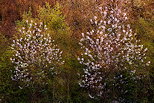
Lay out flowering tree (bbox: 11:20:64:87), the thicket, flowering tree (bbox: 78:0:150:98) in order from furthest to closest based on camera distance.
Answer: flowering tree (bbox: 11:20:64:87) → the thicket → flowering tree (bbox: 78:0:150:98)

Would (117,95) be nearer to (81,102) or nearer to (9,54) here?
(81,102)

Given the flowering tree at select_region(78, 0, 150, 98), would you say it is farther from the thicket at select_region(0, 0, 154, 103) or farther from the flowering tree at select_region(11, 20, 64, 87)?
the flowering tree at select_region(11, 20, 64, 87)

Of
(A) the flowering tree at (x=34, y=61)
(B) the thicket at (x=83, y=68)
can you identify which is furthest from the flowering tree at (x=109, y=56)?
(A) the flowering tree at (x=34, y=61)

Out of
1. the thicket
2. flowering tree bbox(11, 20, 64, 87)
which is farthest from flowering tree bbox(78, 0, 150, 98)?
flowering tree bbox(11, 20, 64, 87)

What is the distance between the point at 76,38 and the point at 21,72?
3.79 m

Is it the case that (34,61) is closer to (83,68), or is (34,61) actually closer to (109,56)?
(83,68)

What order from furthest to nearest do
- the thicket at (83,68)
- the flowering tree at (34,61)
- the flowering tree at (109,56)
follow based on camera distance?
the flowering tree at (34,61) < the thicket at (83,68) < the flowering tree at (109,56)

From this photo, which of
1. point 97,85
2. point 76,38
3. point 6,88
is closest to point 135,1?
point 76,38

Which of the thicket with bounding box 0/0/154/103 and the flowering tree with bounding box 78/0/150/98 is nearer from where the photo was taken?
the flowering tree with bounding box 78/0/150/98

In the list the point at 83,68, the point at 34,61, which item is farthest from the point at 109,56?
the point at 34,61

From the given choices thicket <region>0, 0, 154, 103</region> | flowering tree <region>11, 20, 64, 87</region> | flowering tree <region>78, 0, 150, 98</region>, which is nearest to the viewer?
flowering tree <region>78, 0, 150, 98</region>

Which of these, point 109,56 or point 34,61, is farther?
point 34,61

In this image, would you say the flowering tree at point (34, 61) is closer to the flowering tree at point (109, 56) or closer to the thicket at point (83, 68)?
the thicket at point (83, 68)

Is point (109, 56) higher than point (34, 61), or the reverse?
point (34, 61)
